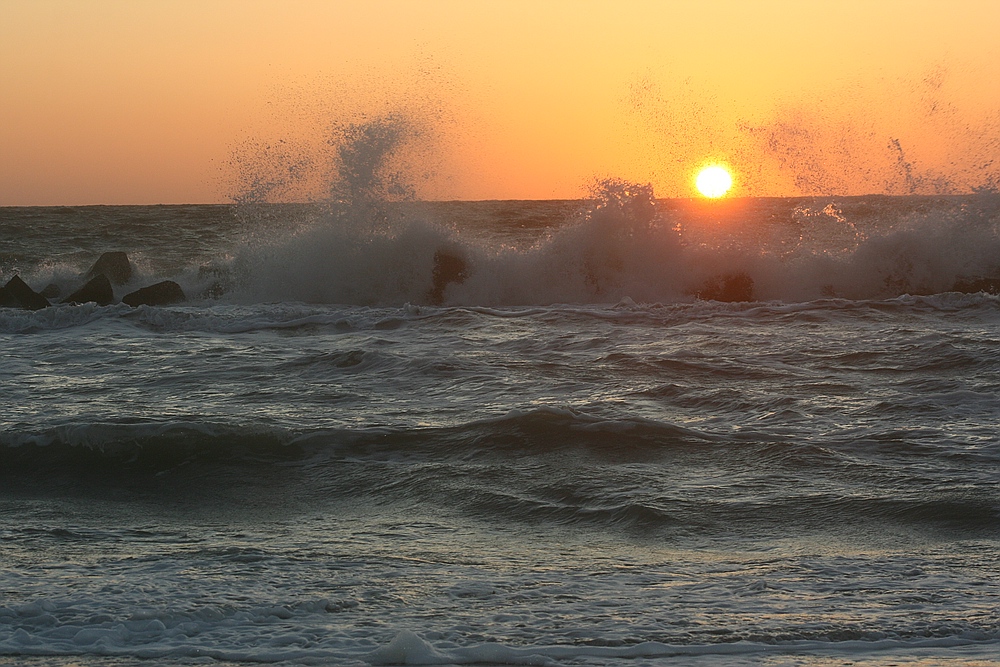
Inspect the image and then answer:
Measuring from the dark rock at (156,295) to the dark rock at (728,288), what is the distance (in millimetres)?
6856

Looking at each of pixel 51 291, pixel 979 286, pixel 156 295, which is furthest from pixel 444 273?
pixel 979 286

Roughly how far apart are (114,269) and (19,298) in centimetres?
307

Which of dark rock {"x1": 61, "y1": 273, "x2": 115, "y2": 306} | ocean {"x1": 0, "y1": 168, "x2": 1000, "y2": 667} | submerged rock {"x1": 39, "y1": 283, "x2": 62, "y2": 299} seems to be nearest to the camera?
ocean {"x1": 0, "y1": 168, "x2": 1000, "y2": 667}

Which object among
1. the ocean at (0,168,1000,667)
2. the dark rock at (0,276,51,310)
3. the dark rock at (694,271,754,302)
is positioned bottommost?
the ocean at (0,168,1000,667)

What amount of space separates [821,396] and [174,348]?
552 cm

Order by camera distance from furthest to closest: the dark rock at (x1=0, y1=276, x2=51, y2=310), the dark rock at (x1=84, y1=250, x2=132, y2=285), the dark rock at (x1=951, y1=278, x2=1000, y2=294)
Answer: the dark rock at (x1=84, y1=250, x2=132, y2=285)
the dark rock at (x1=0, y1=276, x2=51, y2=310)
the dark rock at (x1=951, y1=278, x2=1000, y2=294)

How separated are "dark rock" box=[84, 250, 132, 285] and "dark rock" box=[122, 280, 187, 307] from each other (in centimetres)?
231

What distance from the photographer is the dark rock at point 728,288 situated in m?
13.1

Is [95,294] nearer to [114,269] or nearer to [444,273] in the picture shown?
[114,269]

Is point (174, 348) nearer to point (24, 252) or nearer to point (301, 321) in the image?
point (301, 321)

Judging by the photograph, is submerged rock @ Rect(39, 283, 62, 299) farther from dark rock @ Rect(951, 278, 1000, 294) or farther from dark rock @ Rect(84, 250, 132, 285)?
dark rock @ Rect(951, 278, 1000, 294)

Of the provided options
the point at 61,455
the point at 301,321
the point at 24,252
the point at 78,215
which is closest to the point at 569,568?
the point at 61,455

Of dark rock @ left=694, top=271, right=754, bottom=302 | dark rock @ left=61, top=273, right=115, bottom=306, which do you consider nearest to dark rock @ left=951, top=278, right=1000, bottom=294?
dark rock @ left=694, top=271, right=754, bottom=302

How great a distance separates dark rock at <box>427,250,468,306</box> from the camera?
14250 millimetres
